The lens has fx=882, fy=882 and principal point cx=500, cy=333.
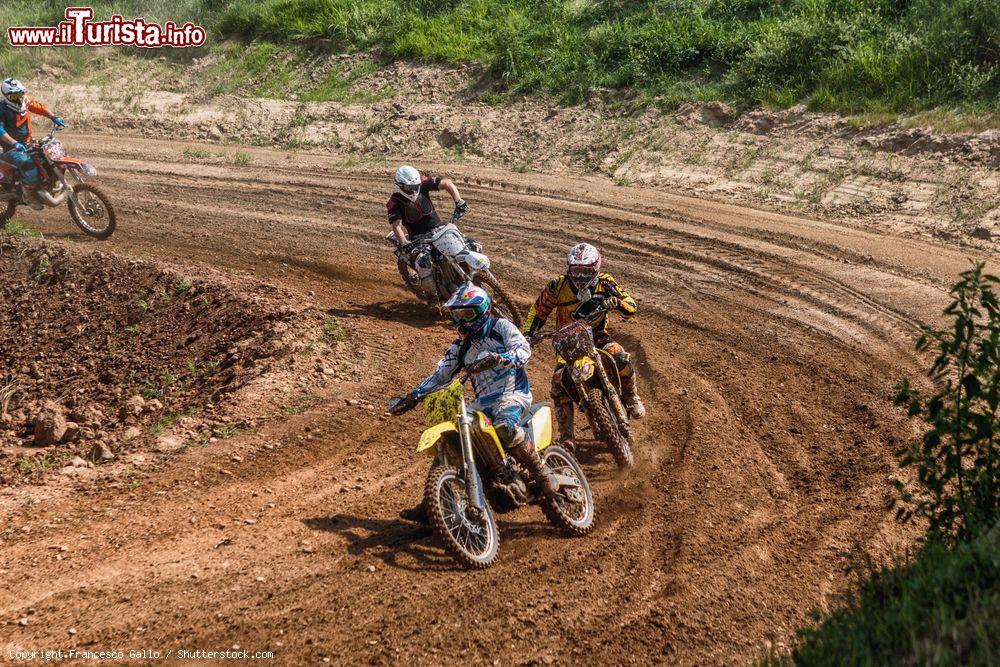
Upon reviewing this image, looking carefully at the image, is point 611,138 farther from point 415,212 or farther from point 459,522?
point 459,522

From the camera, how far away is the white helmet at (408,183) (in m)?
12.3

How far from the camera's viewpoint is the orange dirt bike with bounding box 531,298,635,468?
864 cm

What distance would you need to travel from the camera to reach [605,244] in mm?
15180

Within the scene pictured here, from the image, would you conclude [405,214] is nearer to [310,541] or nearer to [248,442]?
[248,442]

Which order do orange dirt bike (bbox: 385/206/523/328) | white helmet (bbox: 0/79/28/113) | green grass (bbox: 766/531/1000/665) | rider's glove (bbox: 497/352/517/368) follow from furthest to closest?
white helmet (bbox: 0/79/28/113) → orange dirt bike (bbox: 385/206/523/328) → rider's glove (bbox: 497/352/517/368) → green grass (bbox: 766/531/1000/665)

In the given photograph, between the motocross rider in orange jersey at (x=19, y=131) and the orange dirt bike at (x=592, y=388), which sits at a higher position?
the motocross rider in orange jersey at (x=19, y=131)

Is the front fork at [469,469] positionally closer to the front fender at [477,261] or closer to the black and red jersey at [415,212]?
the front fender at [477,261]

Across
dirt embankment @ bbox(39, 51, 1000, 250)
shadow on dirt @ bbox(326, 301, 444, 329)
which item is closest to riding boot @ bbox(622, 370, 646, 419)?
shadow on dirt @ bbox(326, 301, 444, 329)

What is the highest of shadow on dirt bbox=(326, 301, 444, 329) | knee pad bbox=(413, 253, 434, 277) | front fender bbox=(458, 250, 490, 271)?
front fender bbox=(458, 250, 490, 271)

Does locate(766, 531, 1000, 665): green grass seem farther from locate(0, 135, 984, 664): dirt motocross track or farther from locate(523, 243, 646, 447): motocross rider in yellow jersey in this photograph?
locate(523, 243, 646, 447): motocross rider in yellow jersey

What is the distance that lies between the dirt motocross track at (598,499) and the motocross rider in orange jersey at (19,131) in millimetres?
2250

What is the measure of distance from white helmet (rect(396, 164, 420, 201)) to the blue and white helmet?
4.84 m

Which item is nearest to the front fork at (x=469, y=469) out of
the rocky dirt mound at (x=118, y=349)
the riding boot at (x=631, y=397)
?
the riding boot at (x=631, y=397)

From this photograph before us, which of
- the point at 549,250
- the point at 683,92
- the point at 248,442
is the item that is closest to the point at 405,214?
the point at 549,250
